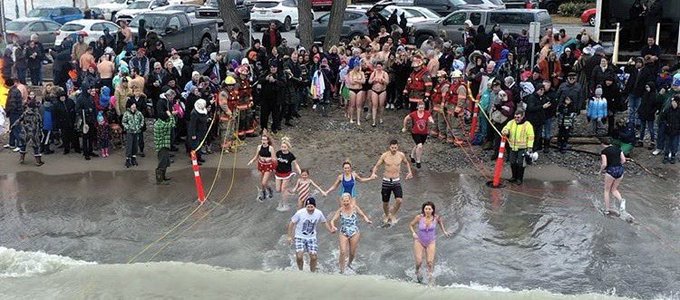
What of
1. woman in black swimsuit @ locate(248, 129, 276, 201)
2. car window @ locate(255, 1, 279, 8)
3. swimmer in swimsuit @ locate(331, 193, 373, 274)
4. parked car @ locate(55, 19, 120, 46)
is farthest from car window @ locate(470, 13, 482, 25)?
swimmer in swimsuit @ locate(331, 193, 373, 274)

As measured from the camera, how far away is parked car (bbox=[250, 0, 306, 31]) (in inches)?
1351

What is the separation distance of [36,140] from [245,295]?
7.97 m

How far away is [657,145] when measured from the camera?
18.0m

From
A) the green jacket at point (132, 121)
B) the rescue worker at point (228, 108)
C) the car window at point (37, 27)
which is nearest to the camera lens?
the green jacket at point (132, 121)

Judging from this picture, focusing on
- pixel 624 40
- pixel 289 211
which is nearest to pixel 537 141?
pixel 289 211

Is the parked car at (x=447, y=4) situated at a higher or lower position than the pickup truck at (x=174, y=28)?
higher

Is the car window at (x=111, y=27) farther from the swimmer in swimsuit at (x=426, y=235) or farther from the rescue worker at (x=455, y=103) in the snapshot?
the swimmer in swimsuit at (x=426, y=235)

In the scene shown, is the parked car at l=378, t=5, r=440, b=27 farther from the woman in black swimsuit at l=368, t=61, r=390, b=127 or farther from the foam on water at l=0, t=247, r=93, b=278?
the foam on water at l=0, t=247, r=93, b=278

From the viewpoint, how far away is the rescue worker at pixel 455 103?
1833 centimetres

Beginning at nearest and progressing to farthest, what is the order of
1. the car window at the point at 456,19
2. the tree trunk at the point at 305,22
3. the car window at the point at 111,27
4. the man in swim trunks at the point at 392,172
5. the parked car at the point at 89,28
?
1. the man in swim trunks at the point at 392,172
2. the tree trunk at the point at 305,22
3. the parked car at the point at 89,28
4. the car window at the point at 456,19
5. the car window at the point at 111,27

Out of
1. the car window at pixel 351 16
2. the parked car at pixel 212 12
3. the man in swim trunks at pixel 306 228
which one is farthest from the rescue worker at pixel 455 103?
the parked car at pixel 212 12

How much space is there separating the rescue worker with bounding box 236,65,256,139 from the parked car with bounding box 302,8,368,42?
33.9 feet

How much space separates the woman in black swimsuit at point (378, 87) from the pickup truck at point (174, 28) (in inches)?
326

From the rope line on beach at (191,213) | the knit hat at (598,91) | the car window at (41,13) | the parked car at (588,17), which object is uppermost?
the car window at (41,13)
